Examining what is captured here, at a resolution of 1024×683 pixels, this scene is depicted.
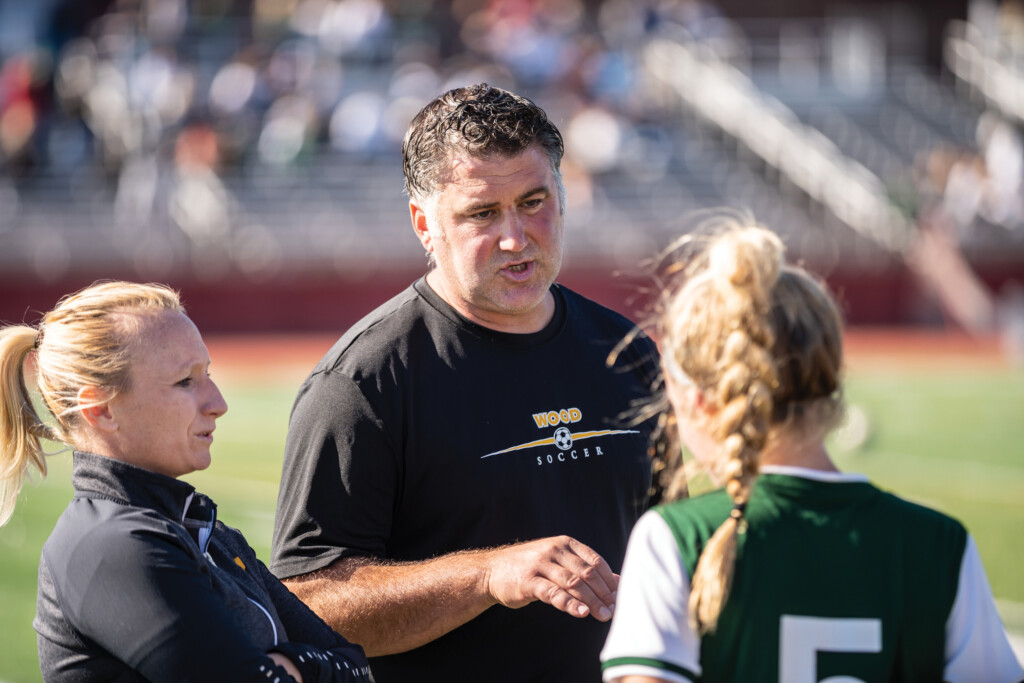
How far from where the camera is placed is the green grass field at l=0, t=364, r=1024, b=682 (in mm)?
7504

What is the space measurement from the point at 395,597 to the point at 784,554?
43.7 inches

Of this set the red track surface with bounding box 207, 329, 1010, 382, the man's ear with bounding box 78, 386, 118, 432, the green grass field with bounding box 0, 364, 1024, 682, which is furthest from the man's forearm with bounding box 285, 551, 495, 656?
the red track surface with bounding box 207, 329, 1010, 382

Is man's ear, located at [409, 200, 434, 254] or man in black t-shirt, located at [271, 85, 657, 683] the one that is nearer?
man in black t-shirt, located at [271, 85, 657, 683]

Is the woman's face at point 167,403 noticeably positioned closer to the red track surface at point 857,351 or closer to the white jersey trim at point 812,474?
the white jersey trim at point 812,474

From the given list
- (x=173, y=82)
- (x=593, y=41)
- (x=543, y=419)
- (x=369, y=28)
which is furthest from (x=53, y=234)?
(x=543, y=419)

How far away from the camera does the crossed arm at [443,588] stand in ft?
8.57

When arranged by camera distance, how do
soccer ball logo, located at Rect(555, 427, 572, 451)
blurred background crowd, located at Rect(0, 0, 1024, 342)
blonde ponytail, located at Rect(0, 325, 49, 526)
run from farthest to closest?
blurred background crowd, located at Rect(0, 0, 1024, 342), soccer ball logo, located at Rect(555, 427, 572, 451), blonde ponytail, located at Rect(0, 325, 49, 526)

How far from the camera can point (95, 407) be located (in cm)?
259

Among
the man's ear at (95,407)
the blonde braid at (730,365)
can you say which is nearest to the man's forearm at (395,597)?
the man's ear at (95,407)

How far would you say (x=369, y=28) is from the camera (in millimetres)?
24641

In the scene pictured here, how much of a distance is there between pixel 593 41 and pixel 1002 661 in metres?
24.5

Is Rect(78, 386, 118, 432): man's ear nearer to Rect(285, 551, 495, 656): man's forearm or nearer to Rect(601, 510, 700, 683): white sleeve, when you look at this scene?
Rect(285, 551, 495, 656): man's forearm

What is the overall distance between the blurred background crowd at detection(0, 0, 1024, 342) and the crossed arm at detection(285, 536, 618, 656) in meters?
17.1

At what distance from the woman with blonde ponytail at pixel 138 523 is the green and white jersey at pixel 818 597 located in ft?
2.52
